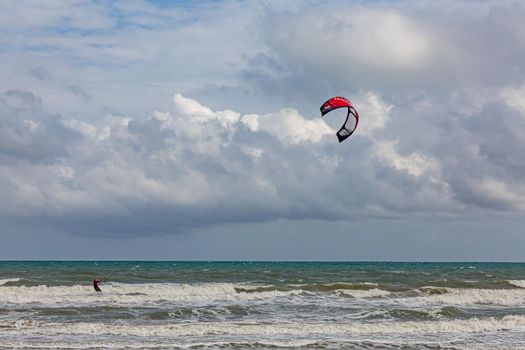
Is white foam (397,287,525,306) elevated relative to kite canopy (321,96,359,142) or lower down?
→ lower down

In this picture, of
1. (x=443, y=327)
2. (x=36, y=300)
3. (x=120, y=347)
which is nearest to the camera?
(x=120, y=347)

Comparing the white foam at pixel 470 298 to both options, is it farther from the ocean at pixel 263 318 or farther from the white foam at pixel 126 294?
the white foam at pixel 126 294

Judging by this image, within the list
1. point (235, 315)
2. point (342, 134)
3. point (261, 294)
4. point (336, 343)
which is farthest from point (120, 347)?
point (261, 294)

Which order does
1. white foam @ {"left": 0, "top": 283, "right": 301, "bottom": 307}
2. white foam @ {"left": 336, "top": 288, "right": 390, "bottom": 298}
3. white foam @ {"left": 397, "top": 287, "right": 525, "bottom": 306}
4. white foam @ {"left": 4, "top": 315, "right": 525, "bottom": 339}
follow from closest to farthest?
white foam @ {"left": 4, "top": 315, "right": 525, "bottom": 339}
white foam @ {"left": 0, "top": 283, "right": 301, "bottom": 307}
white foam @ {"left": 397, "top": 287, "right": 525, "bottom": 306}
white foam @ {"left": 336, "top": 288, "right": 390, "bottom": 298}

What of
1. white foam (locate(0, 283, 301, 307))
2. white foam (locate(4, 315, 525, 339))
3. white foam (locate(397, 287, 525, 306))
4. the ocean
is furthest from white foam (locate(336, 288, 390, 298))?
white foam (locate(4, 315, 525, 339))

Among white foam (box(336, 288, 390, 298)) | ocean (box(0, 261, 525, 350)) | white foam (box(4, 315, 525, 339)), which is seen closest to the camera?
ocean (box(0, 261, 525, 350))

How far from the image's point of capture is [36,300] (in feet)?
97.5

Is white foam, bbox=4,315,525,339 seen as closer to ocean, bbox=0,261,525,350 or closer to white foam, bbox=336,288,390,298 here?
ocean, bbox=0,261,525,350

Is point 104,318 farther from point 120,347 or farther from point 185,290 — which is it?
point 185,290

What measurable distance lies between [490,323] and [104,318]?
12586 mm

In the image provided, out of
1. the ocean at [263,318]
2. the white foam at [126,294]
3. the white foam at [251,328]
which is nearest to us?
the ocean at [263,318]

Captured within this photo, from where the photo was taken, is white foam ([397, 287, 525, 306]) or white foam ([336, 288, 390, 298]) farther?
white foam ([336, 288, 390, 298])

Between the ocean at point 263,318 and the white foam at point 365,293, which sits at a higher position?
the white foam at point 365,293

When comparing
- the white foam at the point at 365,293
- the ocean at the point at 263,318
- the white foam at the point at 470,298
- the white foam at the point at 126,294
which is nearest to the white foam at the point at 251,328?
the ocean at the point at 263,318
